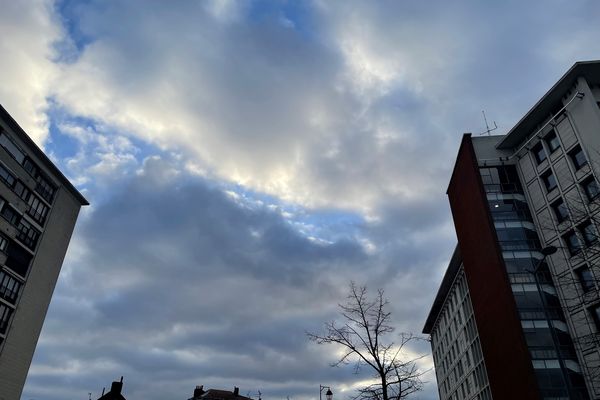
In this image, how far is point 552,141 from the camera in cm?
4119

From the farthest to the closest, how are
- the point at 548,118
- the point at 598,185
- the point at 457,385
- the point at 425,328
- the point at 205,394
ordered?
the point at 205,394
the point at 425,328
the point at 457,385
the point at 548,118
the point at 598,185

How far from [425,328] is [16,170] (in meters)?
68.5

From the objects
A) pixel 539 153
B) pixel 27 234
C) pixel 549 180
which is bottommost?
pixel 27 234

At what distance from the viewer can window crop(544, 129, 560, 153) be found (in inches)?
1590

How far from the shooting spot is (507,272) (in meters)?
40.1

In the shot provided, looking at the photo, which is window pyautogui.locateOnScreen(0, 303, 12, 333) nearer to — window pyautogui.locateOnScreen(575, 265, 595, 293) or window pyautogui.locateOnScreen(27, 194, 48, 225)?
window pyautogui.locateOnScreen(27, 194, 48, 225)

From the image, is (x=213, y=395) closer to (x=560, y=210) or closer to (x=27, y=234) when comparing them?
(x=27, y=234)

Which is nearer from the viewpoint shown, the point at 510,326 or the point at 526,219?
the point at 510,326

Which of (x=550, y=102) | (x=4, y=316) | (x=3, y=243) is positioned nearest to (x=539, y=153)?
(x=550, y=102)

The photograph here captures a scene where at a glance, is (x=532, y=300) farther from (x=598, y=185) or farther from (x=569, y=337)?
(x=598, y=185)

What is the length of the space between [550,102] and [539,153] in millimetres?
5093

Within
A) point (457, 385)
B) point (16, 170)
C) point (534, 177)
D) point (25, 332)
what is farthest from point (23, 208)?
point (457, 385)

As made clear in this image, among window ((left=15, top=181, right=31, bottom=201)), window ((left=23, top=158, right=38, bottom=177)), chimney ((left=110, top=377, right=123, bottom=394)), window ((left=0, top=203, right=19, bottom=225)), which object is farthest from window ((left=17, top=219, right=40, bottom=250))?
chimney ((left=110, top=377, right=123, bottom=394))

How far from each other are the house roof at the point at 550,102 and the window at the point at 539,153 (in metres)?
1.80
